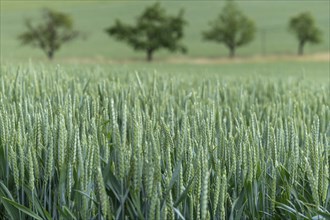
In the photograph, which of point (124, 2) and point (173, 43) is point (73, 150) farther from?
point (124, 2)

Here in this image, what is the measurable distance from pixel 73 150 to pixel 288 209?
0.55m

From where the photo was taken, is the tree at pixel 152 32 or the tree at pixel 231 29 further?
the tree at pixel 231 29

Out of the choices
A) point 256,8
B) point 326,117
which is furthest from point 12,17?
point 326,117

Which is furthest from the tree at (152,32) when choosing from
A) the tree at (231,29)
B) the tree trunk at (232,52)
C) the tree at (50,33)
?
the tree trunk at (232,52)

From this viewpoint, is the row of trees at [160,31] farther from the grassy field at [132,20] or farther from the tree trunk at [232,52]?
the grassy field at [132,20]

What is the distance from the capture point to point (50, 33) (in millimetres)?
32656

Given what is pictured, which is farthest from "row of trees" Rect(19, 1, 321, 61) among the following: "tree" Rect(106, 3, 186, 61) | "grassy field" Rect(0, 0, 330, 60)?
"grassy field" Rect(0, 0, 330, 60)

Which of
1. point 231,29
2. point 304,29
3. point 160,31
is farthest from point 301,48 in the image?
point 160,31

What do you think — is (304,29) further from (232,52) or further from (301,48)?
(232,52)

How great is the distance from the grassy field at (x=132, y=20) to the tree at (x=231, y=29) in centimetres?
65

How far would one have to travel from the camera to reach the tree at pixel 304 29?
36.5 metres

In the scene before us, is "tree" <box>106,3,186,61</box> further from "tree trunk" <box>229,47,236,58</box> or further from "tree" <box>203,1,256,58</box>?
"tree trunk" <box>229,47,236,58</box>

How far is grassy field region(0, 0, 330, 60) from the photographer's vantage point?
111 ft

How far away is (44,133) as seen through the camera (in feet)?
5.19
